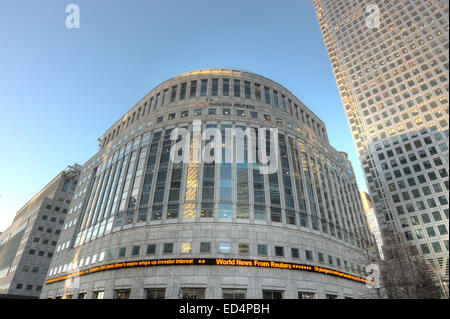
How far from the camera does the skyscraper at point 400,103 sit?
13.2m

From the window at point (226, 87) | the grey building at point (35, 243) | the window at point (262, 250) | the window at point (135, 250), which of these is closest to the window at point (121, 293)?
the window at point (135, 250)

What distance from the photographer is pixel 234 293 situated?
36.0 metres

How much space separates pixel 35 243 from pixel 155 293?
76517mm

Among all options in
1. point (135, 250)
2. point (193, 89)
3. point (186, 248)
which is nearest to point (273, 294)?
point (186, 248)

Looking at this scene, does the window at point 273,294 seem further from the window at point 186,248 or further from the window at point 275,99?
the window at point 275,99

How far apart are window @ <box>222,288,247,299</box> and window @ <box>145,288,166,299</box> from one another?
869cm

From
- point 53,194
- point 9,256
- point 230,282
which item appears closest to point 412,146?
point 230,282

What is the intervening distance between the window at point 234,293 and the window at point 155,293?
8.69 metres

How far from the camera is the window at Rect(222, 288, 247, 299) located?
3572 centimetres

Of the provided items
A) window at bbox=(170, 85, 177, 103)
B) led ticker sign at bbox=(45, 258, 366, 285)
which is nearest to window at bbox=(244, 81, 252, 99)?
window at bbox=(170, 85, 177, 103)

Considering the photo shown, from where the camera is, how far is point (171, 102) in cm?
5962
